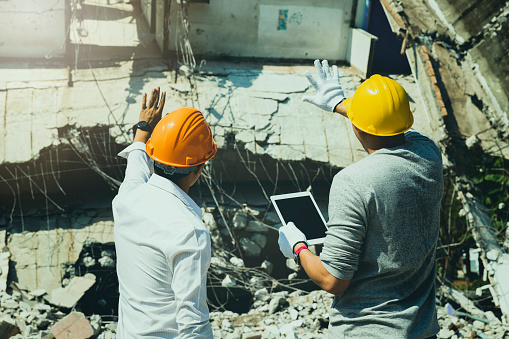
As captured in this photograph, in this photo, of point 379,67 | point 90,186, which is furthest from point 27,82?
point 379,67

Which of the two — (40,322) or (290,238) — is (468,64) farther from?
(40,322)

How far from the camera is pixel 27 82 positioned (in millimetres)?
5770

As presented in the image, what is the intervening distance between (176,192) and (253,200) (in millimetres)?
3953

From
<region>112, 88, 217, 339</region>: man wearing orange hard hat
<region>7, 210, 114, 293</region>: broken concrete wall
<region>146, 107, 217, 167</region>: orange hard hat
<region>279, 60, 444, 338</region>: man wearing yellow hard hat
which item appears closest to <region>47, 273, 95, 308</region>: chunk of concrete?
<region>7, 210, 114, 293</region>: broken concrete wall

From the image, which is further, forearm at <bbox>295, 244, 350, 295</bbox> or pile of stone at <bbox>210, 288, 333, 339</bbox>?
pile of stone at <bbox>210, 288, 333, 339</bbox>

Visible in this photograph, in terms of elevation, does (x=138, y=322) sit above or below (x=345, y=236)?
below

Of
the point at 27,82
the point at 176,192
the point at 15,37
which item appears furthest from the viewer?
the point at 15,37

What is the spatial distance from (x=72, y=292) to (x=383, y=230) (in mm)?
3690

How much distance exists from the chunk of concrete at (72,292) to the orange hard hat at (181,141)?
3.03m

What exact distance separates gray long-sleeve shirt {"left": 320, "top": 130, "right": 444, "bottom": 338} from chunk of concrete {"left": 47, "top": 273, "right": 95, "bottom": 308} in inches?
129

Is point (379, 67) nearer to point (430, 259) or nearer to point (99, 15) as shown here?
point (99, 15)

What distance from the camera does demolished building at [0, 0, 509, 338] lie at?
5242 mm

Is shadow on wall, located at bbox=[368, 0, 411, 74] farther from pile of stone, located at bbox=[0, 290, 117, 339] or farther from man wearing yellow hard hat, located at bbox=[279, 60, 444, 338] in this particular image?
man wearing yellow hard hat, located at bbox=[279, 60, 444, 338]

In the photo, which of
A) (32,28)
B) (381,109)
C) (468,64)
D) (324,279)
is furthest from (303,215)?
(32,28)
